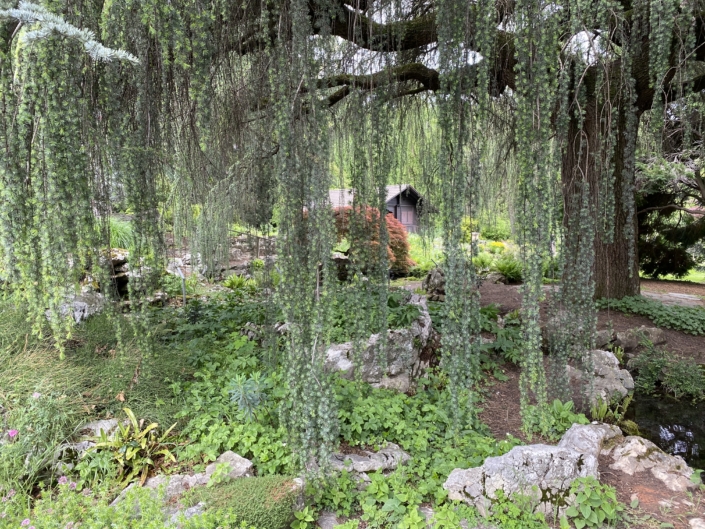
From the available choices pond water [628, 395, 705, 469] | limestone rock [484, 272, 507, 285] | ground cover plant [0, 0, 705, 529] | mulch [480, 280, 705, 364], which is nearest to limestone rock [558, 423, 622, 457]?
ground cover plant [0, 0, 705, 529]

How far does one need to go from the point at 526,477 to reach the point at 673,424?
7.32 ft

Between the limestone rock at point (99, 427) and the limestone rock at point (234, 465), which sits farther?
the limestone rock at point (99, 427)

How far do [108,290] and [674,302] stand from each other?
7.29 metres

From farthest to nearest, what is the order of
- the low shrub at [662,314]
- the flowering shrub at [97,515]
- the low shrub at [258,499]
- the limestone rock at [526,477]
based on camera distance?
the low shrub at [662,314]
the limestone rock at [526,477]
the low shrub at [258,499]
the flowering shrub at [97,515]

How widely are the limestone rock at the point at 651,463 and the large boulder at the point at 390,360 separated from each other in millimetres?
1463

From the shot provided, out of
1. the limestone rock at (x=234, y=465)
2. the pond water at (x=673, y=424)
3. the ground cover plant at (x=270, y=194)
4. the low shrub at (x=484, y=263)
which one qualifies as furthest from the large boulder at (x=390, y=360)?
the low shrub at (x=484, y=263)

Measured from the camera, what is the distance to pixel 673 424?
348cm

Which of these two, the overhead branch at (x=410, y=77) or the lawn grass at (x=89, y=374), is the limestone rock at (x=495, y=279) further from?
the lawn grass at (x=89, y=374)

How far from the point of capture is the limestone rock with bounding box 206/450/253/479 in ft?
6.95

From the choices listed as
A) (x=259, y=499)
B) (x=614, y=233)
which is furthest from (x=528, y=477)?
(x=614, y=233)

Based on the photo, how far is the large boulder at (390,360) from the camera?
331cm

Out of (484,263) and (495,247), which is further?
(495,247)

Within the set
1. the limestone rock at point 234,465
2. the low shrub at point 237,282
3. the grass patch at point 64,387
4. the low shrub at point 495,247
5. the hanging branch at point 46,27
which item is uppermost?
the hanging branch at point 46,27

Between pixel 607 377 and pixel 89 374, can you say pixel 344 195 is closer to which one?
pixel 89 374
